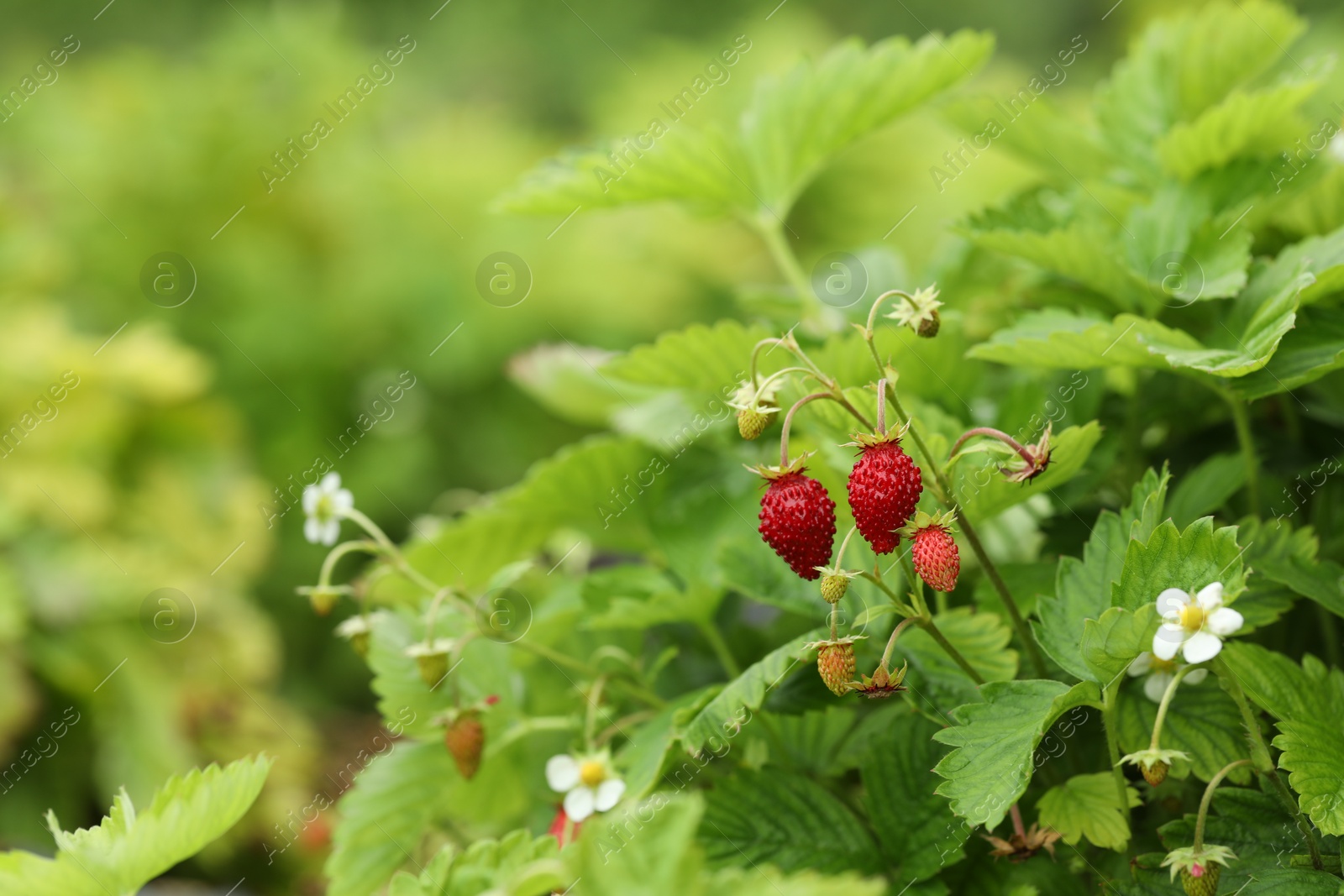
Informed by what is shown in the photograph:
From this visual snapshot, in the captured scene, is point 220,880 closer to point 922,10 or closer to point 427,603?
point 427,603

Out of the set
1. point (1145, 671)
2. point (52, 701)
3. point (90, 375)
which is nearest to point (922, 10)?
point (90, 375)

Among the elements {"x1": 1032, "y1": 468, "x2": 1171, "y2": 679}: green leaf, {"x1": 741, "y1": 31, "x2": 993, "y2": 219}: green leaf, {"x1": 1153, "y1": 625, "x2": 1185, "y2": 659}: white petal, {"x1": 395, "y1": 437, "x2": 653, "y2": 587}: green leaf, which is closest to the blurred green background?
{"x1": 741, "y1": 31, "x2": 993, "y2": 219}: green leaf

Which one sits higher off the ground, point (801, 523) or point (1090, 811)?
point (801, 523)

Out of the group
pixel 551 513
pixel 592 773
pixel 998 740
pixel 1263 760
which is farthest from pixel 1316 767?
pixel 551 513

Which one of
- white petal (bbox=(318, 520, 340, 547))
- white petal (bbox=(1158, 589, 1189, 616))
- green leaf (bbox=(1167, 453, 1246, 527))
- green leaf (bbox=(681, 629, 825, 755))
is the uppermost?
white petal (bbox=(318, 520, 340, 547))

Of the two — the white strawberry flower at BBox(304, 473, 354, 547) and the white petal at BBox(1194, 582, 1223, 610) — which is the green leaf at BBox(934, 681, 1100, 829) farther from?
the white strawberry flower at BBox(304, 473, 354, 547)

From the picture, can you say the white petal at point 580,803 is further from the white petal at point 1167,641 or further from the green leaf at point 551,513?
the white petal at point 1167,641

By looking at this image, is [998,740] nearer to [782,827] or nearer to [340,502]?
[782,827]
